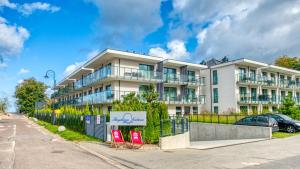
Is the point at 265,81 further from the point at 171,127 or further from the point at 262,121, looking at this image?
the point at 171,127

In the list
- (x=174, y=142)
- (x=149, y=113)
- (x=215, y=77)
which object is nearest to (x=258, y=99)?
(x=215, y=77)

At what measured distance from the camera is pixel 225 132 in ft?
80.1

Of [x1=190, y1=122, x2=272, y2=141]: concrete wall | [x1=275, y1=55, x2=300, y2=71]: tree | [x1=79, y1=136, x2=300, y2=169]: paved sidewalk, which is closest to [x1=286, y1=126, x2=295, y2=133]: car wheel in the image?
[x1=190, y1=122, x2=272, y2=141]: concrete wall

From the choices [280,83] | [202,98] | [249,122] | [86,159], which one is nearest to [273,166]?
[86,159]

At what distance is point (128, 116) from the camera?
16.8 meters

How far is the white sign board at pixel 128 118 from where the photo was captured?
16.6 m

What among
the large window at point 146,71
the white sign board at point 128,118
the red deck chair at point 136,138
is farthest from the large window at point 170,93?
the red deck chair at point 136,138

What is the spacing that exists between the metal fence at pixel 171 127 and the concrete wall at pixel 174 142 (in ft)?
1.12

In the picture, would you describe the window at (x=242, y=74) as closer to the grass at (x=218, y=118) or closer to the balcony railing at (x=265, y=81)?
the balcony railing at (x=265, y=81)

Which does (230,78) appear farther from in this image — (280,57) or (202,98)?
(280,57)

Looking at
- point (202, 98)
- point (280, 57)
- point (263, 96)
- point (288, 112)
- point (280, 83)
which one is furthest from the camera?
point (280, 57)

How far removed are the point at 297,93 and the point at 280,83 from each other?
8742 mm

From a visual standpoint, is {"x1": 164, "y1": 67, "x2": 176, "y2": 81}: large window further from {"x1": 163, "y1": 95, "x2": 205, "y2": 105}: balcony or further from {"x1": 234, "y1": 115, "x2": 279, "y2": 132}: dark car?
{"x1": 234, "y1": 115, "x2": 279, "y2": 132}: dark car

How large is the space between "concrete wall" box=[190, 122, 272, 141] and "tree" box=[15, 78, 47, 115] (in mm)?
64924
